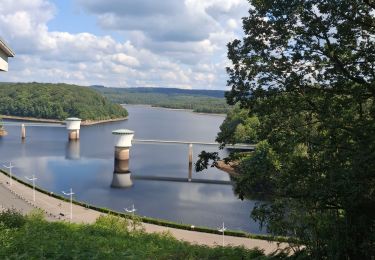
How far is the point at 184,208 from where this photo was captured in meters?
43.2

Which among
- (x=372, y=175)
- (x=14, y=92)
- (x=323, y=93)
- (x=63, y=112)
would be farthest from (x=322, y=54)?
(x=14, y=92)

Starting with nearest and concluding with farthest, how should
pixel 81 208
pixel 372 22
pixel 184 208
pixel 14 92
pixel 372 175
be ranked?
pixel 372 175 → pixel 372 22 → pixel 81 208 → pixel 184 208 → pixel 14 92

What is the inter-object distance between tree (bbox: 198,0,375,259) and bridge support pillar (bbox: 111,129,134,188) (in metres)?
45.7

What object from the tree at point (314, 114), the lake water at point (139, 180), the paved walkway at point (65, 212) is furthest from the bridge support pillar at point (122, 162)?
the tree at point (314, 114)

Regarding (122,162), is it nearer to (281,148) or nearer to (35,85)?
(281,148)

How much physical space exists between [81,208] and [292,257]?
107ft

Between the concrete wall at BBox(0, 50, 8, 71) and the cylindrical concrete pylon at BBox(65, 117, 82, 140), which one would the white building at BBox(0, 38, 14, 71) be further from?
the cylindrical concrete pylon at BBox(65, 117, 82, 140)

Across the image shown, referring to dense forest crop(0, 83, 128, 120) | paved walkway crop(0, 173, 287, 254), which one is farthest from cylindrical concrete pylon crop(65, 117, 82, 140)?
dense forest crop(0, 83, 128, 120)

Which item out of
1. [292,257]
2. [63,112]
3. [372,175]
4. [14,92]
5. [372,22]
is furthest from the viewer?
[14,92]

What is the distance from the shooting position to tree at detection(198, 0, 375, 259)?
894cm

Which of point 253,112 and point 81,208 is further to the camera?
point 81,208

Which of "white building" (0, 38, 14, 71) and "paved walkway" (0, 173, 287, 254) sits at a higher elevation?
"white building" (0, 38, 14, 71)

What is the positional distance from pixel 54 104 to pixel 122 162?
116646 millimetres

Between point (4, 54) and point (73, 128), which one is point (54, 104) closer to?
point (73, 128)
